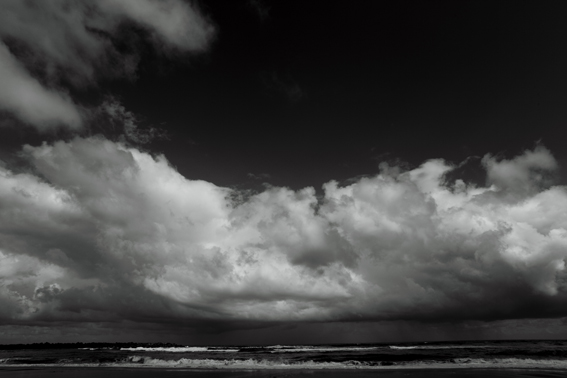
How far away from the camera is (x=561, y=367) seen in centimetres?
3412

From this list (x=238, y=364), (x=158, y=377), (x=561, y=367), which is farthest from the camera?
(x=238, y=364)

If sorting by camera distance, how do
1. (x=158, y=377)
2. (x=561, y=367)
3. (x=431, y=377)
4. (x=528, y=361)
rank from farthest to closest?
(x=528, y=361) < (x=561, y=367) < (x=158, y=377) < (x=431, y=377)

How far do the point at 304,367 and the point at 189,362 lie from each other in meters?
16.6

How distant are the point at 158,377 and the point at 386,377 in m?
20.2

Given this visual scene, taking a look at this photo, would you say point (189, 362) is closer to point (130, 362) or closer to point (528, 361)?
point (130, 362)

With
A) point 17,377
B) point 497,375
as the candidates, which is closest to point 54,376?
point 17,377

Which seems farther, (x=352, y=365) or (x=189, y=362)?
(x=189, y=362)

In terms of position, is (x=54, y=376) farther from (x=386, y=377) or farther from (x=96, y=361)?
(x=386, y=377)

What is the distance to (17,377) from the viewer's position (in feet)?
Result: 104

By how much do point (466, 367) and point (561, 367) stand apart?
9683 mm

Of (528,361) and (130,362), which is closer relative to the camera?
(528,361)

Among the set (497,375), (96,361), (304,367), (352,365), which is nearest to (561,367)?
(497,375)

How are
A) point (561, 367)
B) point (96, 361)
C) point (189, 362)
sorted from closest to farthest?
1. point (561, 367)
2. point (189, 362)
3. point (96, 361)

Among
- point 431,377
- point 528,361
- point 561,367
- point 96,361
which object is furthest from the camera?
point 96,361
